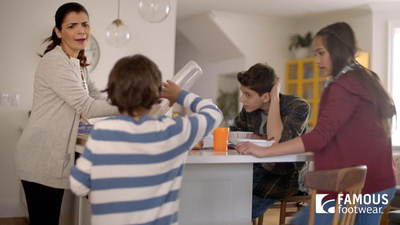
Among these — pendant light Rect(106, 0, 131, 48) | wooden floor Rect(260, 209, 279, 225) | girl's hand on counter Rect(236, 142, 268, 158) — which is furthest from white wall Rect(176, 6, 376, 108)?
girl's hand on counter Rect(236, 142, 268, 158)

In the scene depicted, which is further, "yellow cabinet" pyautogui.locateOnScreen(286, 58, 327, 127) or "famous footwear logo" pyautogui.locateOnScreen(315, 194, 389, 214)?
"yellow cabinet" pyautogui.locateOnScreen(286, 58, 327, 127)

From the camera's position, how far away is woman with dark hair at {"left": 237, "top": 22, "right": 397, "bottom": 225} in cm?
149

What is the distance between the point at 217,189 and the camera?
165 cm

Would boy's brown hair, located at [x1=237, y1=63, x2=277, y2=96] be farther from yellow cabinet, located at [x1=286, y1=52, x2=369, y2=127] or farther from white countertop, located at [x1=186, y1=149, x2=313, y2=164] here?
yellow cabinet, located at [x1=286, y1=52, x2=369, y2=127]

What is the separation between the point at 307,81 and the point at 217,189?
4.70 m

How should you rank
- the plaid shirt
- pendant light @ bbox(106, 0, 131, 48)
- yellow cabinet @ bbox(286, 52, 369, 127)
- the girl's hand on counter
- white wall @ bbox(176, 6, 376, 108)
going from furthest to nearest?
white wall @ bbox(176, 6, 376, 108)
yellow cabinet @ bbox(286, 52, 369, 127)
pendant light @ bbox(106, 0, 131, 48)
the plaid shirt
the girl's hand on counter

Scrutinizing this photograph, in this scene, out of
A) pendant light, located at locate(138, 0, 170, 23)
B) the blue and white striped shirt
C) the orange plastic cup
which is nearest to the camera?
the blue and white striped shirt

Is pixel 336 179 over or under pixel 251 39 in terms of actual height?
under

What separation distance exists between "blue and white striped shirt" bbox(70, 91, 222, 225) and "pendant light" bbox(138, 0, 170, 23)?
6.57 feet

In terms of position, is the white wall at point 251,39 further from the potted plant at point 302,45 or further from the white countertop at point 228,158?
the white countertop at point 228,158

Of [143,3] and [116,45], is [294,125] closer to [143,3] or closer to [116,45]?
[143,3]

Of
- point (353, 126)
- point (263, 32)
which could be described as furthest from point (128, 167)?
point (263, 32)

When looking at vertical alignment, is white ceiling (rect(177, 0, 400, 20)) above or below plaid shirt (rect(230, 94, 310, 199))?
above

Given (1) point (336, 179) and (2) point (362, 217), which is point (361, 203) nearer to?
(2) point (362, 217)
